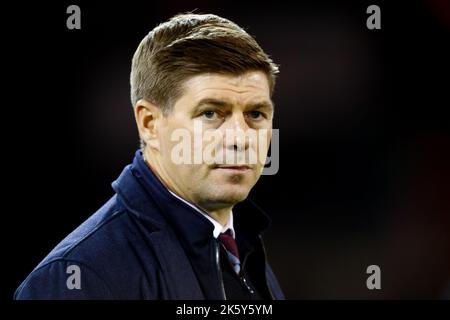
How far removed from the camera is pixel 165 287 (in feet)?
4.36

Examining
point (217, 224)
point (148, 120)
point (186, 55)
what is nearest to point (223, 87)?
point (186, 55)

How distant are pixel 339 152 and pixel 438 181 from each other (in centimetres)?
58

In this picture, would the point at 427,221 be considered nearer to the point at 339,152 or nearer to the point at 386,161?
the point at 386,161

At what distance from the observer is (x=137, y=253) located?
4.46ft

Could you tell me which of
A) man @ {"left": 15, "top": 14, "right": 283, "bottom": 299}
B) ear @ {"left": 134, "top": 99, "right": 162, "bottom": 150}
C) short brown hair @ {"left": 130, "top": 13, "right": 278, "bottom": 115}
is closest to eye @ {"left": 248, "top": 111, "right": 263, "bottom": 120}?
man @ {"left": 15, "top": 14, "right": 283, "bottom": 299}

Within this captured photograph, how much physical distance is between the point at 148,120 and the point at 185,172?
174mm

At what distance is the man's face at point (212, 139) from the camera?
1458mm

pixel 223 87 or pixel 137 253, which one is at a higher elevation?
pixel 223 87

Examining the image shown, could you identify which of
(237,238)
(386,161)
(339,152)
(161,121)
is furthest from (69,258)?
(386,161)

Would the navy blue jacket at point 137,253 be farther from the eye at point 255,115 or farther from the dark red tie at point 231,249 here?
the eye at point 255,115

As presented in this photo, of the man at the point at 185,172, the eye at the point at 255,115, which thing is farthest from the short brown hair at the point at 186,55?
the eye at the point at 255,115

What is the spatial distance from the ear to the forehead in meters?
0.11

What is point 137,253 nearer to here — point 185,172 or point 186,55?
point 185,172

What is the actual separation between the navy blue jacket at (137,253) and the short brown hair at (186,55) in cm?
19
